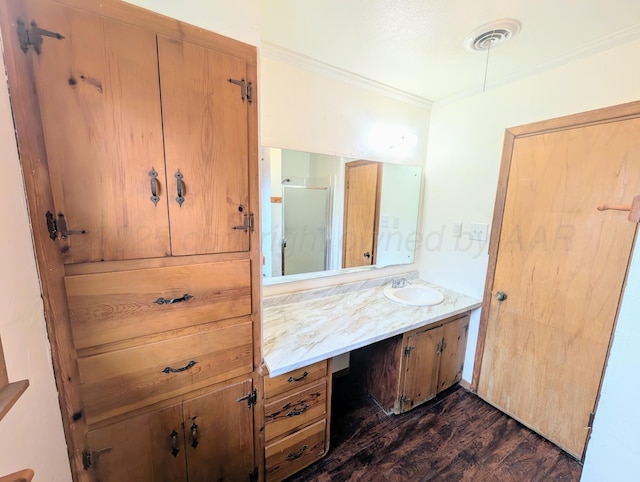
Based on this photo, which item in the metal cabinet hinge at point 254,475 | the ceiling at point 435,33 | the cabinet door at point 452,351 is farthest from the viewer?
the cabinet door at point 452,351

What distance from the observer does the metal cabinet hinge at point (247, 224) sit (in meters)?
1.02

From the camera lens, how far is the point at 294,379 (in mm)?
1293

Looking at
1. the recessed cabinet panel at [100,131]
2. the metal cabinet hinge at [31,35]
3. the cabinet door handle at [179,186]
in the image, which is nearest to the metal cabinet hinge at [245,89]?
the recessed cabinet panel at [100,131]

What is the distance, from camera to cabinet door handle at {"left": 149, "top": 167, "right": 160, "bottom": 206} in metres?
0.85

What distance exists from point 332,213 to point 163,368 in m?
1.42

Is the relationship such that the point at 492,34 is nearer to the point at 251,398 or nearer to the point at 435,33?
the point at 435,33

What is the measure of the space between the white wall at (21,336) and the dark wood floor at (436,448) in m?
1.20

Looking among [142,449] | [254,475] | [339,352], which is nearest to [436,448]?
[339,352]

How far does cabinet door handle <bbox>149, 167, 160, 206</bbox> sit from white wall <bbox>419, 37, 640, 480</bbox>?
1.47 m

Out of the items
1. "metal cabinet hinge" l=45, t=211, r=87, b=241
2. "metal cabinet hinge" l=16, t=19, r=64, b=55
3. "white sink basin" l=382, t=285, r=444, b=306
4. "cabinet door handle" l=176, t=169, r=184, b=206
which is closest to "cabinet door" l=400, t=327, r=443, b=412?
"white sink basin" l=382, t=285, r=444, b=306

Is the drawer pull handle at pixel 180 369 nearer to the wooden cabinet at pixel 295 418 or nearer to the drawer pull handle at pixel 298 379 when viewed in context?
the wooden cabinet at pixel 295 418

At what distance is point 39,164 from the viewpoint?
0.71 m

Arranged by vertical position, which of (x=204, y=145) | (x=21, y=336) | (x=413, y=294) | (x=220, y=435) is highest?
(x=204, y=145)

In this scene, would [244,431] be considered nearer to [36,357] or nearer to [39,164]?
[36,357]
